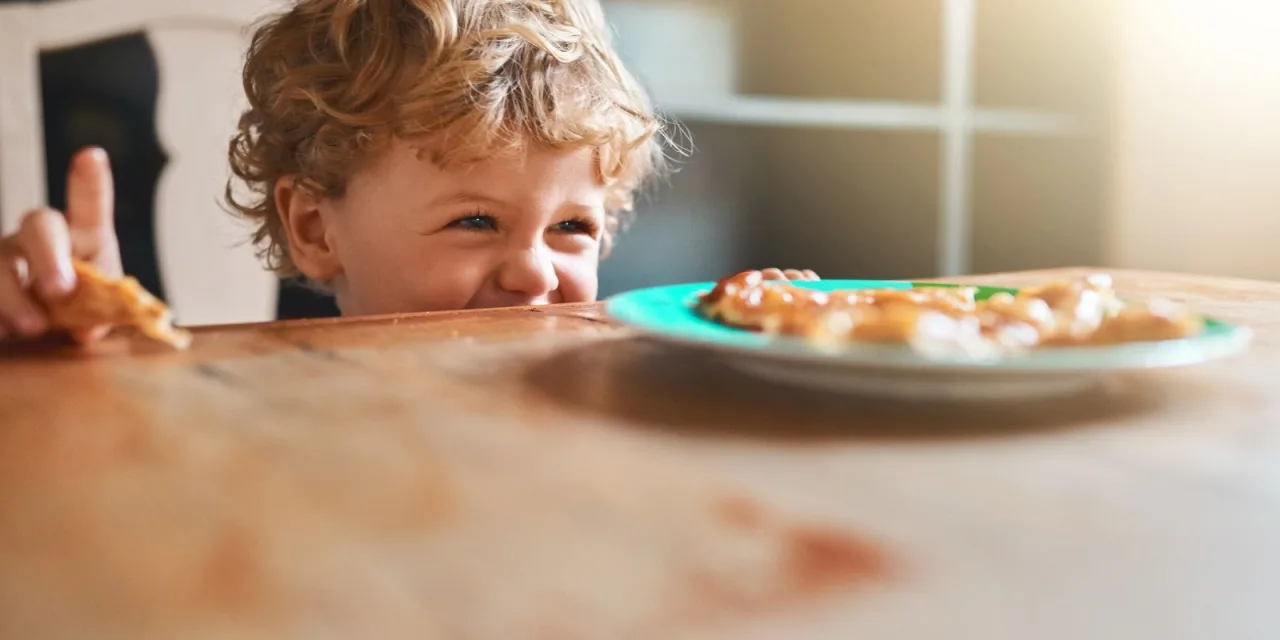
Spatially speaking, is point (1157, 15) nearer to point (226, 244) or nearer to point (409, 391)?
point (226, 244)

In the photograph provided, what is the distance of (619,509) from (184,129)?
5.56ft

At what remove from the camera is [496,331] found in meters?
0.66

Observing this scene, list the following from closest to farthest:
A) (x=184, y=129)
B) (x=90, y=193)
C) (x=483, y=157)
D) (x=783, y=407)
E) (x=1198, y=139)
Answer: (x=783, y=407) < (x=90, y=193) < (x=483, y=157) < (x=184, y=129) < (x=1198, y=139)

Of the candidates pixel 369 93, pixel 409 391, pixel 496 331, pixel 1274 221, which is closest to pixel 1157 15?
pixel 1274 221

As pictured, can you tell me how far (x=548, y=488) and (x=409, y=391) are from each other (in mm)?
161

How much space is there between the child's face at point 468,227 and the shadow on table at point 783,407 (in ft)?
1.90

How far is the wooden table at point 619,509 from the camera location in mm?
256

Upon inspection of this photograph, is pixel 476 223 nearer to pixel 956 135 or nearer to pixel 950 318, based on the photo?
pixel 950 318

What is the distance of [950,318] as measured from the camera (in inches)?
19.7

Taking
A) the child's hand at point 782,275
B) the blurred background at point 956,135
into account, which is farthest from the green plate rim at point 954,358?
the blurred background at point 956,135

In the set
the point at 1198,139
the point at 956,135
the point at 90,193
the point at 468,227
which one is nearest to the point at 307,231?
the point at 468,227

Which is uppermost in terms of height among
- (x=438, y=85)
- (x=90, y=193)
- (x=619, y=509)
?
(x=438, y=85)

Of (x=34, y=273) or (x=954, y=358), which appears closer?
(x=954, y=358)

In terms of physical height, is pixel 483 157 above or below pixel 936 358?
above
